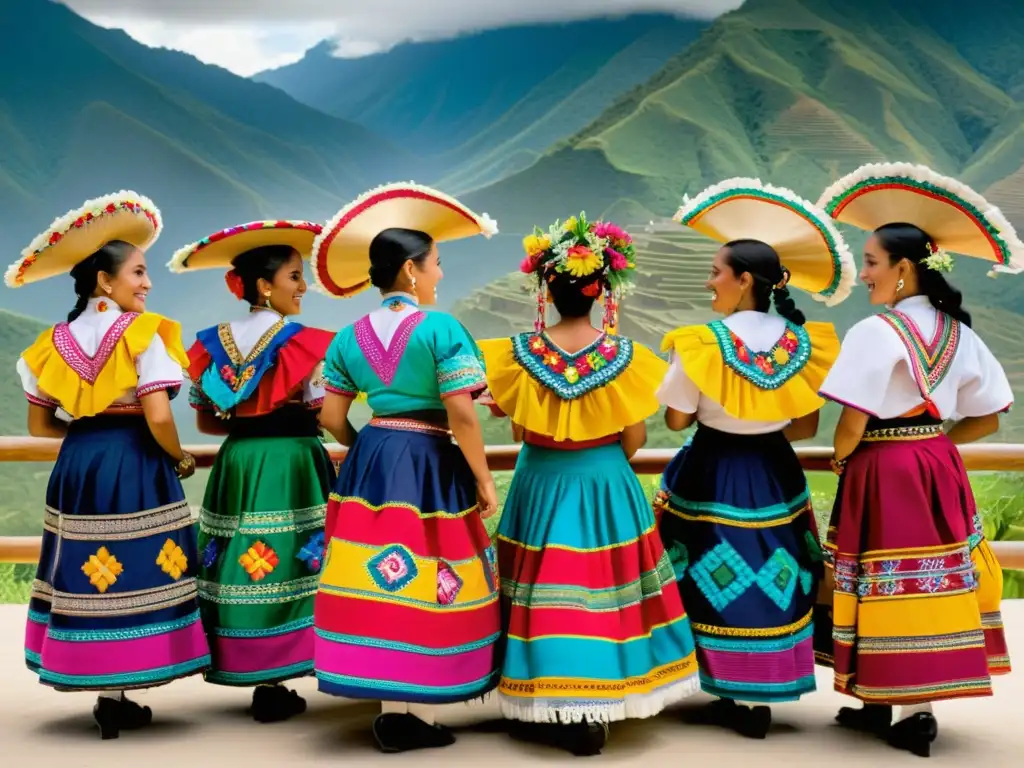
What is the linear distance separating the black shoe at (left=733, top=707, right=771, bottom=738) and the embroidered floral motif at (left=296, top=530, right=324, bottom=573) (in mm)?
1352

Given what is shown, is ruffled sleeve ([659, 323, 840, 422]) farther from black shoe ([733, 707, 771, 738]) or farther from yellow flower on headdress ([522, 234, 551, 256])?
black shoe ([733, 707, 771, 738])

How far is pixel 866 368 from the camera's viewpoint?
11.1 ft

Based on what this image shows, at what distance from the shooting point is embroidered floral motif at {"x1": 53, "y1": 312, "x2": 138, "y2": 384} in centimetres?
354

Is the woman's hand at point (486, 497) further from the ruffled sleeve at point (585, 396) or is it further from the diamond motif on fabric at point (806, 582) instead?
the diamond motif on fabric at point (806, 582)

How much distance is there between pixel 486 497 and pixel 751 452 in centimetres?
80

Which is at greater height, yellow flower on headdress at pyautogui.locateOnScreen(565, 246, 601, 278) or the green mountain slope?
the green mountain slope

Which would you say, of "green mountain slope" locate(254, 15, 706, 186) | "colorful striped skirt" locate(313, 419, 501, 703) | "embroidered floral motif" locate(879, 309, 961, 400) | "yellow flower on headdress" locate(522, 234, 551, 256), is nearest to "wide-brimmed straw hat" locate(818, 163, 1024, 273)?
"embroidered floral motif" locate(879, 309, 961, 400)

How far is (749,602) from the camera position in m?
3.54

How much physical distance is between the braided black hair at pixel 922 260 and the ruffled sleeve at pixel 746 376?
0.95 feet

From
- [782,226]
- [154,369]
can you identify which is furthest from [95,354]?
[782,226]

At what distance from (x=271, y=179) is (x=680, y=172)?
5153 millimetres

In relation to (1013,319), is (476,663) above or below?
below

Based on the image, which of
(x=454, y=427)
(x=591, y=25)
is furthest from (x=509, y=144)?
(x=454, y=427)

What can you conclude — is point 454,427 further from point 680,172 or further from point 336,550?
point 680,172
